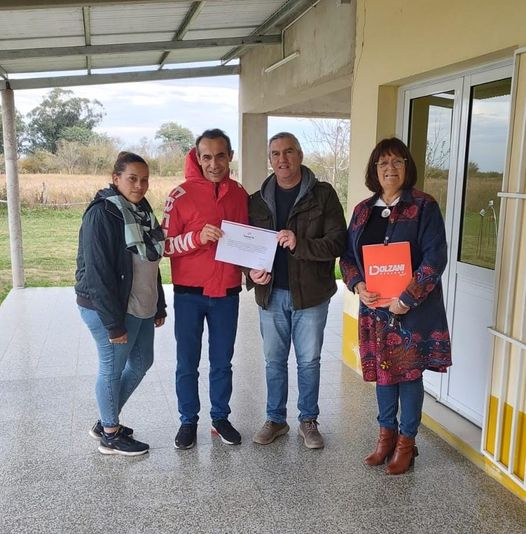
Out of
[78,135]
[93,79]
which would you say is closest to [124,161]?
[93,79]

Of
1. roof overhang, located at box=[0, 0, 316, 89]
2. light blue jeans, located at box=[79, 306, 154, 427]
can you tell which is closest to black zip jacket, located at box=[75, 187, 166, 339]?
light blue jeans, located at box=[79, 306, 154, 427]

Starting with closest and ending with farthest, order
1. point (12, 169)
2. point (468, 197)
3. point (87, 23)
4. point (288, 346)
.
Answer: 1. point (288, 346)
2. point (468, 197)
3. point (87, 23)
4. point (12, 169)

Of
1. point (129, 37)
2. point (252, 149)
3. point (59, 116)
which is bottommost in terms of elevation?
point (252, 149)

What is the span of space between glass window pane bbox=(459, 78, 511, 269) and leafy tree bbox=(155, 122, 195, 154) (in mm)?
8559

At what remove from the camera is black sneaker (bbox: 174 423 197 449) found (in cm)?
308

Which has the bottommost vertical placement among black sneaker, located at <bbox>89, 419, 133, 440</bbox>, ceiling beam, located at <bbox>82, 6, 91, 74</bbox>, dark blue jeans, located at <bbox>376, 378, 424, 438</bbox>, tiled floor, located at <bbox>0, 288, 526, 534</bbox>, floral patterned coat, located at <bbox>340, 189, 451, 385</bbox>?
tiled floor, located at <bbox>0, 288, 526, 534</bbox>

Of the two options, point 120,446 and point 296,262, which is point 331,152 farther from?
point 120,446

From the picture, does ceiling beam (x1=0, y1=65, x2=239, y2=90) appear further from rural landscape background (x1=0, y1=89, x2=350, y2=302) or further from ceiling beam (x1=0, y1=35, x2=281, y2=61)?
rural landscape background (x1=0, y1=89, x2=350, y2=302)

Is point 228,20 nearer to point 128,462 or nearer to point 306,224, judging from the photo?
point 306,224

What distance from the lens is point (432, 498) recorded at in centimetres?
262

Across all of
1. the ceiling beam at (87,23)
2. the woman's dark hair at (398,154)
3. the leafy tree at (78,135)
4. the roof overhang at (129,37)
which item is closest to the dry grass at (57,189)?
the leafy tree at (78,135)

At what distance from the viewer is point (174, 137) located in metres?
11.3

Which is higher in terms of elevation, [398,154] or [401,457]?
[398,154]

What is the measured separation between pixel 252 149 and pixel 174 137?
3816 millimetres
